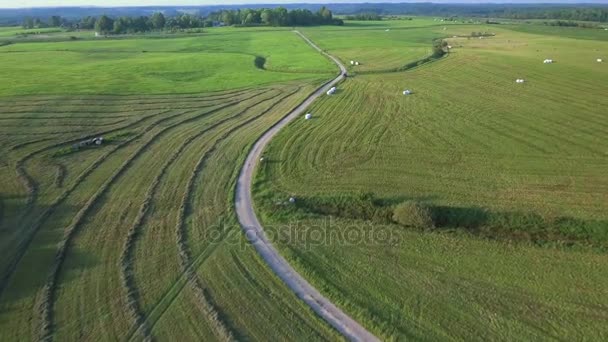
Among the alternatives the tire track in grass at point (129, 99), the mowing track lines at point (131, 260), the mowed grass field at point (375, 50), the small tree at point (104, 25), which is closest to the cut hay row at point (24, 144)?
the tire track in grass at point (129, 99)

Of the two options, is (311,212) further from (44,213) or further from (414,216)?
(44,213)

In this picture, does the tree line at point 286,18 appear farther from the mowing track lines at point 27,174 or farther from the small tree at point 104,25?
the mowing track lines at point 27,174

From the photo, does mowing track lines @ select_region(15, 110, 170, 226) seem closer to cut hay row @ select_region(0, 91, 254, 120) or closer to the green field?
the green field

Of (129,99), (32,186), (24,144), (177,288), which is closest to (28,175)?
(32,186)

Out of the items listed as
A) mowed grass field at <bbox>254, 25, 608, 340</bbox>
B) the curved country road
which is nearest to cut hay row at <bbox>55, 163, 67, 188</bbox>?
the curved country road

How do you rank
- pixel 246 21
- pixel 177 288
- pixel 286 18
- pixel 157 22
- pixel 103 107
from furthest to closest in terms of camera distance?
1. pixel 246 21
2. pixel 157 22
3. pixel 286 18
4. pixel 103 107
5. pixel 177 288

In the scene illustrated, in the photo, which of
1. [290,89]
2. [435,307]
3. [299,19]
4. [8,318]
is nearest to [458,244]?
[435,307]
